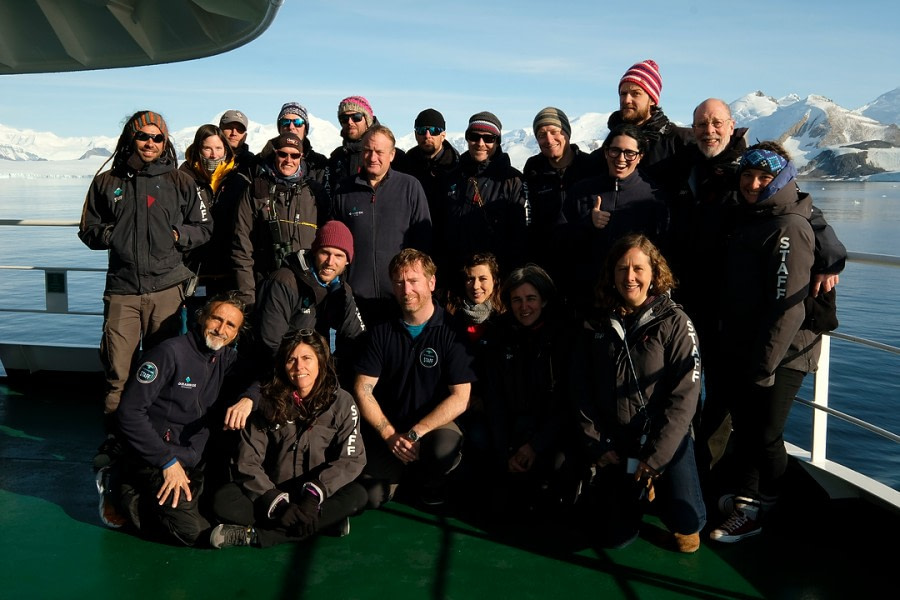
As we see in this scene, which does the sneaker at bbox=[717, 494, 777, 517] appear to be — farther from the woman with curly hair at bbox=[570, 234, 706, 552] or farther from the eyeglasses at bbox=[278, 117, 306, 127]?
the eyeglasses at bbox=[278, 117, 306, 127]

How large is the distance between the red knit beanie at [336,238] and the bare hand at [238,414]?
2.88 feet

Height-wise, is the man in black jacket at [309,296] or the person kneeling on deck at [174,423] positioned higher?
the man in black jacket at [309,296]

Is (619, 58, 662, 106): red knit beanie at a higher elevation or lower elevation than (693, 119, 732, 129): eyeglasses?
higher

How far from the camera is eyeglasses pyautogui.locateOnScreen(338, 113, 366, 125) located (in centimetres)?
482

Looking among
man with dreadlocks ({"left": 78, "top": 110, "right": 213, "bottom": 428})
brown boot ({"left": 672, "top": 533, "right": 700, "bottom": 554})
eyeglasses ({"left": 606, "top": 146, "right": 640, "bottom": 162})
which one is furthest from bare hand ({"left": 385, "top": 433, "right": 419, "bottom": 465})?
eyeglasses ({"left": 606, "top": 146, "right": 640, "bottom": 162})

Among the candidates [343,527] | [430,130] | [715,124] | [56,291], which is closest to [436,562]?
[343,527]

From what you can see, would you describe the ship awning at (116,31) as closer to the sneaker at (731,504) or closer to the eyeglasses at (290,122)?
the eyeglasses at (290,122)

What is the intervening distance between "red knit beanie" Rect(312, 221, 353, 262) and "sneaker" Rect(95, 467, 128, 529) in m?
1.50

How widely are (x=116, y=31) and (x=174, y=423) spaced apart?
258 centimetres

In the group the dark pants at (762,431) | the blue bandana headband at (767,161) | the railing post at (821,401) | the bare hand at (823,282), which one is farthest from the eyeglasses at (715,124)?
the dark pants at (762,431)

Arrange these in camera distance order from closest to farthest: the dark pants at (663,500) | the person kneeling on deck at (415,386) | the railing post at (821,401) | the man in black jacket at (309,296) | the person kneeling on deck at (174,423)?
1. the dark pants at (663,500)
2. the person kneeling on deck at (174,423)
3. the railing post at (821,401)
4. the person kneeling on deck at (415,386)
5. the man in black jacket at (309,296)

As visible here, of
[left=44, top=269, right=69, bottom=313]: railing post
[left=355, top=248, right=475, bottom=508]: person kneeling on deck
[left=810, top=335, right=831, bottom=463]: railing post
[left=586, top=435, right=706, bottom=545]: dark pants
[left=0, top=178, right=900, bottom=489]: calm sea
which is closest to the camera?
[left=586, top=435, right=706, bottom=545]: dark pants

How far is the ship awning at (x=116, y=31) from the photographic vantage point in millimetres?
4316

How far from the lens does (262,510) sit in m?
3.29
